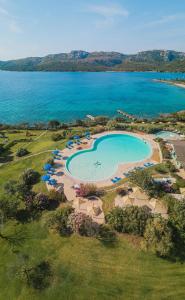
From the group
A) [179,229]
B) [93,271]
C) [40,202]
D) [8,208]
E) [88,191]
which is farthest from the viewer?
[88,191]

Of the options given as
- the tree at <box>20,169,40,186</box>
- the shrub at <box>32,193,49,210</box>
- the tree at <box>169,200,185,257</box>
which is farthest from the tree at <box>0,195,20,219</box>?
the tree at <box>169,200,185,257</box>

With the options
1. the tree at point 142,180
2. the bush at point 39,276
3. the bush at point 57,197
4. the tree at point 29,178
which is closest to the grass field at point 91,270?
the bush at point 39,276

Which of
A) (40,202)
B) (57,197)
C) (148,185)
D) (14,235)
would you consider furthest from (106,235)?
(14,235)

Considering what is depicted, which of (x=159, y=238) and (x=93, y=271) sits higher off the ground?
(x=159, y=238)

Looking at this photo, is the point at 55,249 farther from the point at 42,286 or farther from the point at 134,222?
the point at 134,222

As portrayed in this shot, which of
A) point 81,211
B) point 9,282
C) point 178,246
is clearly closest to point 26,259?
point 9,282

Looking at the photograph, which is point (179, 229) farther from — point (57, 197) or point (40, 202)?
point (40, 202)

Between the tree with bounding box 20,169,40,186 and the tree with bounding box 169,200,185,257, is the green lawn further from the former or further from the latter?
the tree with bounding box 20,169,40,186

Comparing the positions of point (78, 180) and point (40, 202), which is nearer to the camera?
point (40, 202)
